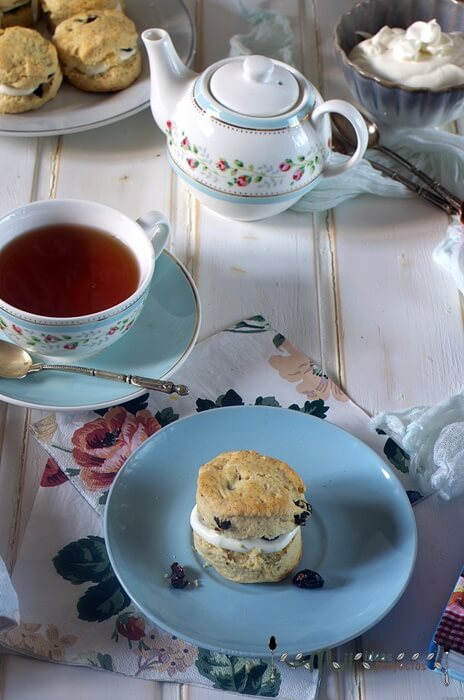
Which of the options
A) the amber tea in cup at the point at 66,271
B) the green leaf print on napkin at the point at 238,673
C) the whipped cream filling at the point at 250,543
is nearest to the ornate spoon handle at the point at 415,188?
the amber tea in cup at the point at 66,271

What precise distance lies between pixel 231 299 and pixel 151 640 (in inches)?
20.4

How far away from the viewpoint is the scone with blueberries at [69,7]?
1.52 meters

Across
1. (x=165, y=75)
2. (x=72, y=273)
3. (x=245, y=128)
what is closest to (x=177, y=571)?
(x=72, y=273)

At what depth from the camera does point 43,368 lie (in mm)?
1087

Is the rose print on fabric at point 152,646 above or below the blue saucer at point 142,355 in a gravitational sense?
below

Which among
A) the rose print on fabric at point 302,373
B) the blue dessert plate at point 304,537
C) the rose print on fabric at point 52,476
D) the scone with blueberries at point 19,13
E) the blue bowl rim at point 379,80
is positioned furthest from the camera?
the scone with blueberries at point 19,13

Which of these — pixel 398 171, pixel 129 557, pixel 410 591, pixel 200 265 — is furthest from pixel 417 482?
pixel 398 171

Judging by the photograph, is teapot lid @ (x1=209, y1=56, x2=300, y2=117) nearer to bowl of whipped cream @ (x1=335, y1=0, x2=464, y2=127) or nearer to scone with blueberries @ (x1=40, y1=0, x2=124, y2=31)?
bowl of whipped cream @ (x1=335, y1=0, x2=464, y2=127)

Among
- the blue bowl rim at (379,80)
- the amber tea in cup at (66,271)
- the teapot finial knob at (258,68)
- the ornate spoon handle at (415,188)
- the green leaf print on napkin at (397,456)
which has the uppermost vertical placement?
the teapot finial knob at (258,68)

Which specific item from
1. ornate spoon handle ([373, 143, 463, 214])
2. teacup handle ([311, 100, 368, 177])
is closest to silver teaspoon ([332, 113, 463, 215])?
ornate spoon handle ([373, 143, 463, 214])

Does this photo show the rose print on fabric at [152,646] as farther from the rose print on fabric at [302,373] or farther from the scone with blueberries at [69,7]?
the scone with blueberries at [69,7]

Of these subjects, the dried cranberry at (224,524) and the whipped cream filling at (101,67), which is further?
the whipped cream filling at (101,67)

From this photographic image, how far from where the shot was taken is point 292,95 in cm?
123

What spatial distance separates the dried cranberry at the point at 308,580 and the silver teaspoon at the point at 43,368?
0.28 metres
